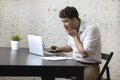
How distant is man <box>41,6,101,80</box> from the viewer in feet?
8.04

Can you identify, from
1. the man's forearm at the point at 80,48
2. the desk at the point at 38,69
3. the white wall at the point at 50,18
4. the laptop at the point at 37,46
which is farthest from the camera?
the white wall at the point at 50,18

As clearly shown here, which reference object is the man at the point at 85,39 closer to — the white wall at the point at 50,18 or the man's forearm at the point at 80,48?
the man's forearm at the point at 80,48

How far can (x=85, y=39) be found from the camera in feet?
Result: 8.25

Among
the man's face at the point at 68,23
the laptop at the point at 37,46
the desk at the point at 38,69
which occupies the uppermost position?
the man's face at the point at 68,23

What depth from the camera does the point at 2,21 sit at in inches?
136

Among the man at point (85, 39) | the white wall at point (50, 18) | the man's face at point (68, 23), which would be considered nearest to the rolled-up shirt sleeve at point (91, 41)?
the man at point (85, 39)

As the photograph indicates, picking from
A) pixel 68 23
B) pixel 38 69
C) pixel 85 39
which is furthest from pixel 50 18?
pixel 38 69

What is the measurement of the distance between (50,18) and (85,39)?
3.68 ft

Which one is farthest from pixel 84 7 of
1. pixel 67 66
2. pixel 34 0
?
pixel 67 66

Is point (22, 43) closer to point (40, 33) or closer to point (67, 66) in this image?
point (40, 33)

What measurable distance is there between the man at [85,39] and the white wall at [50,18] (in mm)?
935

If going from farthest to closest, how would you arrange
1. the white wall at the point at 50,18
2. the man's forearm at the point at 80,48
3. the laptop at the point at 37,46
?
the white wall at the point at 50,18
the laptop at the point at 37,46
the man's forearm at the point at 80,48

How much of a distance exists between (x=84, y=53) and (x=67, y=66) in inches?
15.1

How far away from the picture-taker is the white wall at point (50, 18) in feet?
11.3
